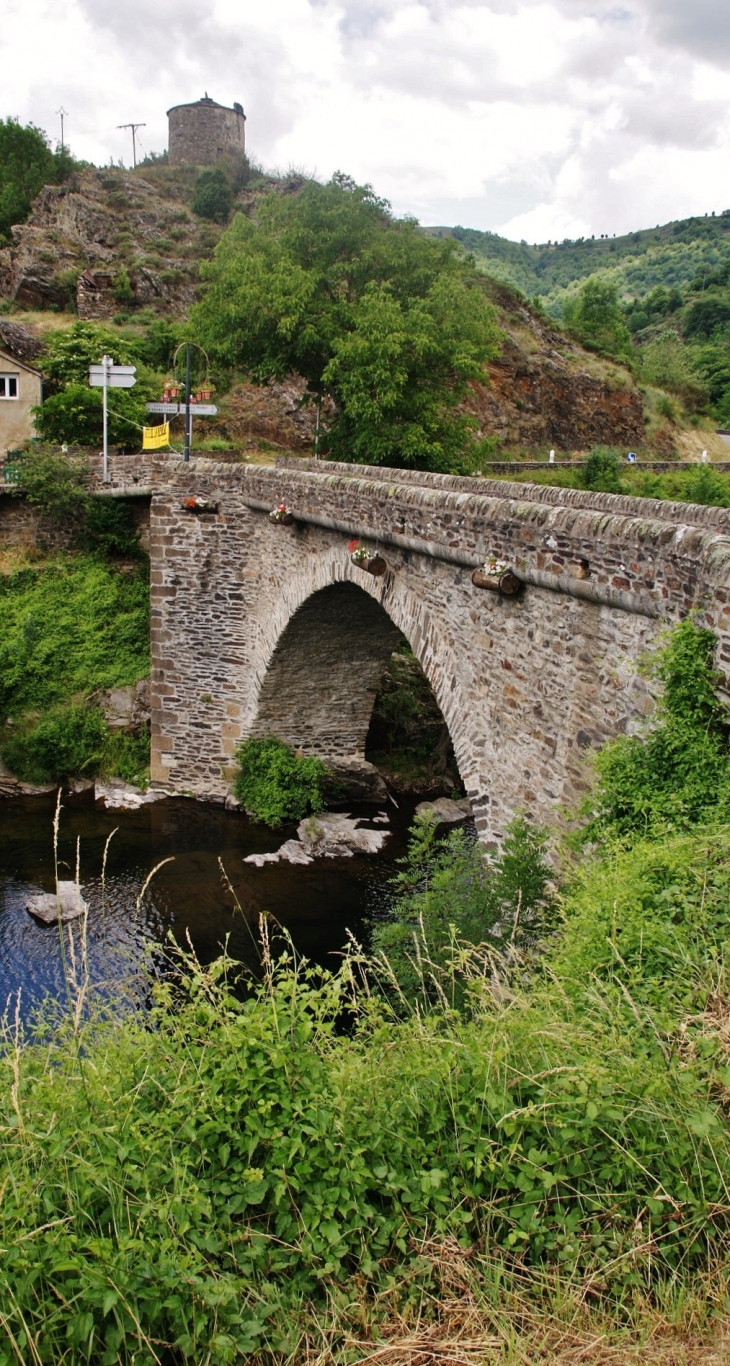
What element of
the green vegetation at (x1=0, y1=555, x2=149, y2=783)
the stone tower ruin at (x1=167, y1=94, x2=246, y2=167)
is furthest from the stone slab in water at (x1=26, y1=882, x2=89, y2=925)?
the stone tower ruin at (x1=167, y1=94, x2=246, y2=167)

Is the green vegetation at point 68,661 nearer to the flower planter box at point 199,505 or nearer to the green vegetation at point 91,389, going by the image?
the flower planter box at point 199,505

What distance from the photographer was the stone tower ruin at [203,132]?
49906 millimetres

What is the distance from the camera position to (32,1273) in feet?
9.75

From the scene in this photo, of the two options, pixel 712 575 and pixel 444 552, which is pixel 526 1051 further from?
pixel 444 552

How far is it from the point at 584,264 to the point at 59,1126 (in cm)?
12483

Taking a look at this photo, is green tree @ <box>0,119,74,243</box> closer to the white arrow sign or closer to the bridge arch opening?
the white arrow sign

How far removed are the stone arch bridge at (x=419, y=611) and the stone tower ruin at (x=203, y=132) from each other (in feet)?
127

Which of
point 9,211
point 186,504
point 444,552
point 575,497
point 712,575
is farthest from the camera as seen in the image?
point 9,211

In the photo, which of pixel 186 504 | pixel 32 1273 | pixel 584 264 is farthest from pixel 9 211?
pixel 584 264

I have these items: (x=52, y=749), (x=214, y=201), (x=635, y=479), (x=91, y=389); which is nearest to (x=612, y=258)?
(x=214, y=201)

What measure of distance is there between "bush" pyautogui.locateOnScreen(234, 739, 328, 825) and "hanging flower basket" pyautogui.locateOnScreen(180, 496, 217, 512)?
4108 millimetres

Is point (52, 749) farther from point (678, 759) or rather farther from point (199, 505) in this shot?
point (678, 759)

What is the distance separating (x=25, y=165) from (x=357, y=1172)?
46.6 metres

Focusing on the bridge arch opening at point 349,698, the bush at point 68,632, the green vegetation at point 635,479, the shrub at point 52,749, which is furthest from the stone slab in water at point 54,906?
the green vegetation at point 635,479
